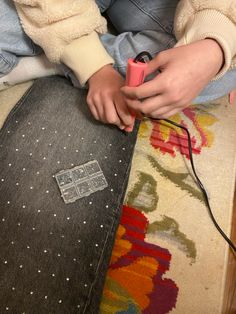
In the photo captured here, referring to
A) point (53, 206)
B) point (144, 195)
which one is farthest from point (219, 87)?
point (53, 206)

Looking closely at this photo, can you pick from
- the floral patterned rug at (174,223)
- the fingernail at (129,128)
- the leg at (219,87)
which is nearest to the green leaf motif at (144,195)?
the floral patterned rug at (174,223)

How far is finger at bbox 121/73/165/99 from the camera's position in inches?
20.4

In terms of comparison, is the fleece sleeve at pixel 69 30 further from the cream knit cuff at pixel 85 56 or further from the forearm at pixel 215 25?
the forearm at pixel 215 25

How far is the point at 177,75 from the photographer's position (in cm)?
53

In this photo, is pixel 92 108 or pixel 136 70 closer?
pixel 136 70

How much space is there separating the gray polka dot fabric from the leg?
0.19 m

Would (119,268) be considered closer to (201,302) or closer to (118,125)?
(201,302)

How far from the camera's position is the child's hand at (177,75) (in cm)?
53

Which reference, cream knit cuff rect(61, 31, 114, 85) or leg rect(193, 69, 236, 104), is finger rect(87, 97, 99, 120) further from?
leg rect(193, 69, 236, 104)

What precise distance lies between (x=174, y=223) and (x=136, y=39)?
41cm

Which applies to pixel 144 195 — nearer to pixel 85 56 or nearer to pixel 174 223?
pixel 174 223

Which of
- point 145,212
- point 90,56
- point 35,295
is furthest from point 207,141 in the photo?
point 35,295

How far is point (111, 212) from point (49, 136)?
203 mm

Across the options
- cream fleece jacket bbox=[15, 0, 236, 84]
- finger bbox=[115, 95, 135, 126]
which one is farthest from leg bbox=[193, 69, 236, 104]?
finger bbox=[115, 95, 135, 126]
